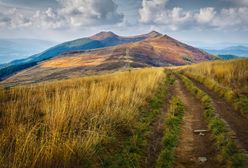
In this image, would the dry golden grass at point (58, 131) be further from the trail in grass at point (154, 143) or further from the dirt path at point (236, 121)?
the dirt path at point (236, 121)

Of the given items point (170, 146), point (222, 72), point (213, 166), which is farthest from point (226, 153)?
point (222, 72)

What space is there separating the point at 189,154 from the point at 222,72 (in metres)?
15.0

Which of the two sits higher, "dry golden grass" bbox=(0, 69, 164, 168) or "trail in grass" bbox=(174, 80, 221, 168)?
"dry golden grass" bbox=(0, 69, 164, 168)

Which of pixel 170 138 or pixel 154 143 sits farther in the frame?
pixel 170 138

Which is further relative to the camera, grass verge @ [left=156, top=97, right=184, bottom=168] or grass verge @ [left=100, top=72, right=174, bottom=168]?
grass verge @ [left=156, top=97, right=184, bottom=168]

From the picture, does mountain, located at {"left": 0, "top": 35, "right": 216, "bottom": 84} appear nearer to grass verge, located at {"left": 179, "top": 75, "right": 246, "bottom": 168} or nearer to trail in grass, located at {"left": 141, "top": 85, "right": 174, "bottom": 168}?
trail in grass, located at {"left": 141, "top": 85, "right": 174, "bottom": 168}

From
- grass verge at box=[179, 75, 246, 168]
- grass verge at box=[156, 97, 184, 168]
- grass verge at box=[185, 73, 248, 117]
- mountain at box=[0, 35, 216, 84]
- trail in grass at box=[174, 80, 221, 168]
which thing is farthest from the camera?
mountain at box=[0, 35, 216, 84]

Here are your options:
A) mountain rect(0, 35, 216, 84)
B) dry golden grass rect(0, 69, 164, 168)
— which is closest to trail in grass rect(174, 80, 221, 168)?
dry golden grass rect(0, 69, 164, 168)

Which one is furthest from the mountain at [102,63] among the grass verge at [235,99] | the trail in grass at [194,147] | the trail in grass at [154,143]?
the trail in grass at [194,147]

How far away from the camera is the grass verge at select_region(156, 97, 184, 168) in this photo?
4.88m

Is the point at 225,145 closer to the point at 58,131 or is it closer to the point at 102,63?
the point at 58,131

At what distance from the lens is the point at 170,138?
6.11m

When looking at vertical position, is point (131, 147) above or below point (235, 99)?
below

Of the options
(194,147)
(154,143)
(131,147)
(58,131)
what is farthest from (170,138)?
(58,131)
